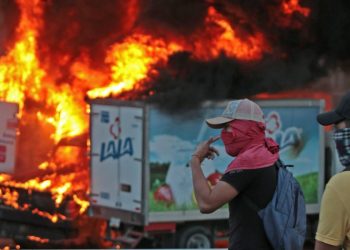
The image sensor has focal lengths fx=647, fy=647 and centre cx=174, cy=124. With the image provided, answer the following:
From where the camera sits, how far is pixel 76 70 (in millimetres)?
11922

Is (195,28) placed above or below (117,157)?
above

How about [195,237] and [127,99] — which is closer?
[195,237]

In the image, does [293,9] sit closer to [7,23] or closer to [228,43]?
[228,43]

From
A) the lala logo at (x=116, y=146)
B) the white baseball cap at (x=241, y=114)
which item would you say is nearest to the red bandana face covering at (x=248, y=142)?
the white baseball cap at (x=241, y=114)

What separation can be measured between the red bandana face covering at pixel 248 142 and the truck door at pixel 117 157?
6.37 m

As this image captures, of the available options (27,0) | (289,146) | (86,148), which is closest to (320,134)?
(289,146)

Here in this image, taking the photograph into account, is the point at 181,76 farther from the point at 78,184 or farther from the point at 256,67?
the point at 78,184

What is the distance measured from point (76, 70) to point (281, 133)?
4132 millimetres

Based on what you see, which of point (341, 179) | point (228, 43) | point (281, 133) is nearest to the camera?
point (341, 179)

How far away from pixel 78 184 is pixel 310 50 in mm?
4884

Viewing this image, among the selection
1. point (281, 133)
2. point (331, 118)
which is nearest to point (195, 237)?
point (281, 133)

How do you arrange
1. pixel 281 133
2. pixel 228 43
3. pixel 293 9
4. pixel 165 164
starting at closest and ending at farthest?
pixel 165 164 → pixel 281 133 → pixel 228 43 → pixel 293 9

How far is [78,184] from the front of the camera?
36.1 ft

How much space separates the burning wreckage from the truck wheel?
0.02 metres
